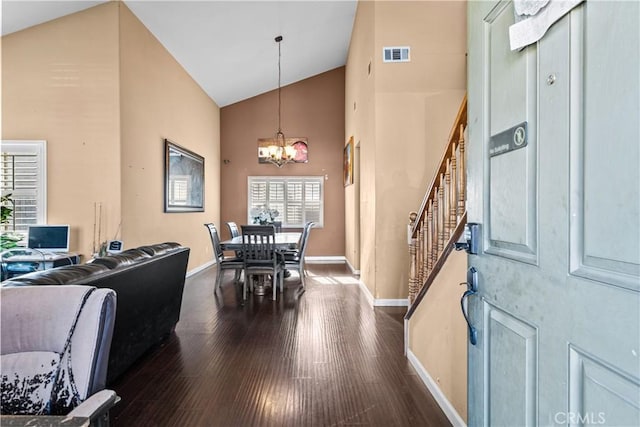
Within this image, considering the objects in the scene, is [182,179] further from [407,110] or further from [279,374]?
A: [279,374]

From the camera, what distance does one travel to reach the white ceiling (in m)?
4.07

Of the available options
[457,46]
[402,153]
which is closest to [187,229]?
[402,153]

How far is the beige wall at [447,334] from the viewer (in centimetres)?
183

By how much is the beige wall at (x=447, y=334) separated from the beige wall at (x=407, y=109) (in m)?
1.79

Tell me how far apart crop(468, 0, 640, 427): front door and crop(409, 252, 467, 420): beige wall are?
2.30 feet

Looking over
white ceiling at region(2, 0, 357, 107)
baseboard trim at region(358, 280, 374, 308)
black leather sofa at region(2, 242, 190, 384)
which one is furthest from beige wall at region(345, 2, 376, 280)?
black leather sofa at region(2, 242, 190, 384)

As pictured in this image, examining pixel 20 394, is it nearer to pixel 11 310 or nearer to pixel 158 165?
pixel 11 310

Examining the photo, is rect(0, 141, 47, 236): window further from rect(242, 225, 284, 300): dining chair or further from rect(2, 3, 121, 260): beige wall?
rect(242, 225, 284, 300): dining chair

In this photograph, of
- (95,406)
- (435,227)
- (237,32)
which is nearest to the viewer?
(95,406)

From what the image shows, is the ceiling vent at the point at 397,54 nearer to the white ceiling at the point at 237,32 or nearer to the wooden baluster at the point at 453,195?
the white ceiling at the point at 237,32

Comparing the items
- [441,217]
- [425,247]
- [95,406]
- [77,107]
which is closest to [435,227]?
[441,217]

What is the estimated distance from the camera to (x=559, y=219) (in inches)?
31.7

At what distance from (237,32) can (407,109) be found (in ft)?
10.0

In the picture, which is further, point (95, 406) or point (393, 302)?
point (393, 302)
